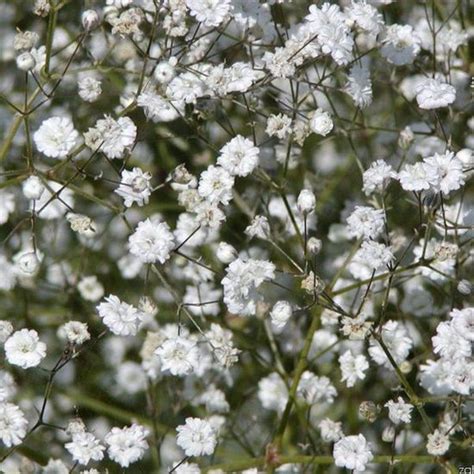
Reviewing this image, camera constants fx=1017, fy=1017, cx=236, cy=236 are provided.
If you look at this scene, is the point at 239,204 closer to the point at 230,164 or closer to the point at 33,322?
the point at 230,164

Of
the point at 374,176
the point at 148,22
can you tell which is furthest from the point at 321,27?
the point at 148,22

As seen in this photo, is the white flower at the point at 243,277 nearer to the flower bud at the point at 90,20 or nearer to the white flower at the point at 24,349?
the white flower at the point at 24,349

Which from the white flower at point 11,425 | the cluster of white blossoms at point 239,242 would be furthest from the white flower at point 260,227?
the white flower at point 11,425

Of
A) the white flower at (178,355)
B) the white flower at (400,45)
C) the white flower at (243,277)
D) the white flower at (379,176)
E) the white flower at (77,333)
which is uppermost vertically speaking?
the white flower at (400,45)

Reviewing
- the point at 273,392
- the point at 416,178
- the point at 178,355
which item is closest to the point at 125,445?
the point at 178,355

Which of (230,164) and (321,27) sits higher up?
(321,27)
